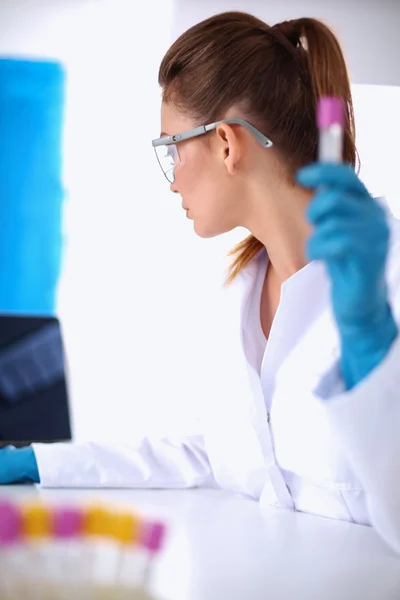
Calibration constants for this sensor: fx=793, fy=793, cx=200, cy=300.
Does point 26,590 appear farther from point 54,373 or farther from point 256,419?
point 54,373

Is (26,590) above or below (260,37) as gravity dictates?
below

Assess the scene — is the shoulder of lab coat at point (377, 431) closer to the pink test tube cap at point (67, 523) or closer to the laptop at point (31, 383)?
the pink test tube cap at point (67, 523)

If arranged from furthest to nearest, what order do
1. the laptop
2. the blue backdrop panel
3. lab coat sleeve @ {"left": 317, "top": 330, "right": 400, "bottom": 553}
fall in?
the blue backdrop panel, the laptop, lab coat sleeve @ {"left": 317, "top": 330, "right": 400, "bottom": 553}

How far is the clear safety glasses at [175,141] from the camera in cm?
150

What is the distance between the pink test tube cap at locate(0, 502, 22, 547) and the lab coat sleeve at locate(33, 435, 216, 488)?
0.92 meters

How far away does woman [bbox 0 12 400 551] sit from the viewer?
137 centimetres

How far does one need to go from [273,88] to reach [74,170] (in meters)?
2.99

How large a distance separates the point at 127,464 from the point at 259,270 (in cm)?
51

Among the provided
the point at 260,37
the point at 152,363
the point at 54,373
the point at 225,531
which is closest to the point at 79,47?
the point at 152,363

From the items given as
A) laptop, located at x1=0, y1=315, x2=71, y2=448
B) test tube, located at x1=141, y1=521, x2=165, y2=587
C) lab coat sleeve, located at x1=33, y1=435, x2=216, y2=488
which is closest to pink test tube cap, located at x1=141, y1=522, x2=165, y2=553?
test tube, located at x1=141, y1=521, x2=165, y2=587

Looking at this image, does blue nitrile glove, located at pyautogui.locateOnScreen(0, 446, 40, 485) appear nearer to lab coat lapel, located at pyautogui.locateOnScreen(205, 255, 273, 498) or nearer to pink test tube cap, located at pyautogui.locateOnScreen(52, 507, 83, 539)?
lab coat lapel, located at pyautogui.locateOnScreen(205, 255, 273, 498)

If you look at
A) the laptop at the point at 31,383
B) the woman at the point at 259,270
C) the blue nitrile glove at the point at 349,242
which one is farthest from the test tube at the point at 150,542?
the laptop at the point at 31,383

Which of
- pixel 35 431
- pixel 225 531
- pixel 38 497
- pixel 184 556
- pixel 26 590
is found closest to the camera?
pixel 26 590

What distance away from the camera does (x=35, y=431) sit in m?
2.04
